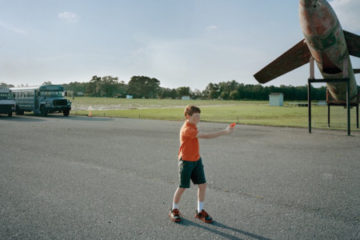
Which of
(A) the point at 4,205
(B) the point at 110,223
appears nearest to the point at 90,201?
(B) the point at 110,223

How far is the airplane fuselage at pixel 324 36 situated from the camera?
895 centimetres

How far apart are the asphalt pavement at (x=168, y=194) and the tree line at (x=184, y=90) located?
8139 centimetres

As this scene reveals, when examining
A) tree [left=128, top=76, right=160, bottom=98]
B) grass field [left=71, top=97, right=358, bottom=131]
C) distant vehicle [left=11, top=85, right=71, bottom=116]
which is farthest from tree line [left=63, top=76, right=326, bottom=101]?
distant vehicle [left=11, top=85, right=71, bottom=116]

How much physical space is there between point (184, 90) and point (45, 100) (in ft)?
400

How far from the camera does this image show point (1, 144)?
9758 millimetres

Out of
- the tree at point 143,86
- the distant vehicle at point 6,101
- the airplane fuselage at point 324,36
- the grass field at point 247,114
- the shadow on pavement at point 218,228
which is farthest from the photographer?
the tree at point 143,86

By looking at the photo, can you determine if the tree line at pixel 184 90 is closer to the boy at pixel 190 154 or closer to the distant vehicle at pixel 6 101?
the distant vehicle at pixel 6 101

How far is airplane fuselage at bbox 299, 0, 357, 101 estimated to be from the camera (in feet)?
29.3

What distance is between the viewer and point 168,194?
14.9ft

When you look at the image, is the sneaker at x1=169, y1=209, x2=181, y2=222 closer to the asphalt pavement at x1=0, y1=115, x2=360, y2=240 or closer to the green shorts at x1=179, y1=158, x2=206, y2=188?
the asphalt pavement at x1=0, y1=115, x2=360, y2=240

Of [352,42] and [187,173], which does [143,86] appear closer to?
[352,42]

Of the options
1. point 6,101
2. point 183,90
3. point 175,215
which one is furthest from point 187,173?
point 183,90

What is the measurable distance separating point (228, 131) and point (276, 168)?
3.42 m

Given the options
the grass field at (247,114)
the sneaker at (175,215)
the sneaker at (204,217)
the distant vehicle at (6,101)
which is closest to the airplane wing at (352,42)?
the grass field at (247,114)
